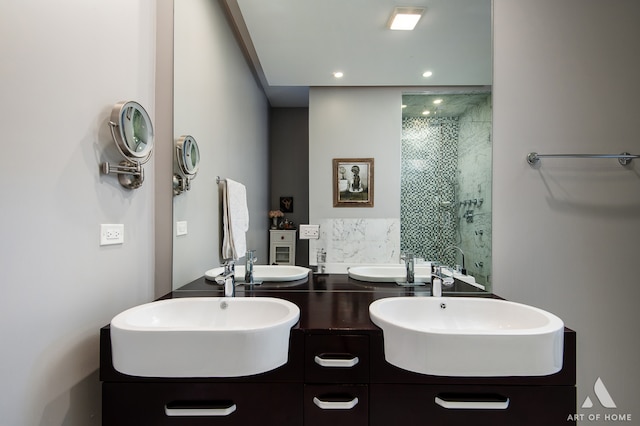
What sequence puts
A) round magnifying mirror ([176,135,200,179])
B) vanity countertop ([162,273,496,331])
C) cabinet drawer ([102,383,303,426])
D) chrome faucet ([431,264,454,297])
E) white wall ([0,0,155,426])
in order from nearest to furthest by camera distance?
white wall ([0,0,155,426]), cabinet drawer ([102,383,303,426]), vanity countertop ([162,273,496,331]), chrome faucet ([431,264,454,297]), round magnifying mirror ([176,135,200,179])

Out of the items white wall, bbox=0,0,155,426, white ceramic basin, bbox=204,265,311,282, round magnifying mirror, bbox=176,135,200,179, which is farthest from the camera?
white ceramic basin, bbox=204,265,311,282

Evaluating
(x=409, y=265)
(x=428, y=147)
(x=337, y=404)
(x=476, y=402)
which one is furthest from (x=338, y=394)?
(x=428, y=147)

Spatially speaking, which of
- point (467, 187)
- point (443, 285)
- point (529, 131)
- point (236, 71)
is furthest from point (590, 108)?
point (236, 71)

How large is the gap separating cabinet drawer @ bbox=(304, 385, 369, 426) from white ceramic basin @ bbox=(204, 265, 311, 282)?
0.70 meters

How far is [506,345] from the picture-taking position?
87cm

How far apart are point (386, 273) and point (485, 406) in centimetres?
73

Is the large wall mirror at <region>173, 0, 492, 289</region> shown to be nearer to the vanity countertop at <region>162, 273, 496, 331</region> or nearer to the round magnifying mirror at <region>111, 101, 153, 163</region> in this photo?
the vanity countertop at <region>162, 273, 496, 331</region>

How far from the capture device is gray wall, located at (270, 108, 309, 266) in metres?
1.64

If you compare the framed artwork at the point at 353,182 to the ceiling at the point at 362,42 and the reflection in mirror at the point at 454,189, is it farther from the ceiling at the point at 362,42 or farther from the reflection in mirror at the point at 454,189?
the ceiling at the point at 362,42

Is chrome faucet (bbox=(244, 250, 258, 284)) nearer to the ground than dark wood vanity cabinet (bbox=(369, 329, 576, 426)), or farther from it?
farther from it

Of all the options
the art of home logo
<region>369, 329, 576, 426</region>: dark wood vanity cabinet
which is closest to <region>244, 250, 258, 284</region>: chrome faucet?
<region>369, 329, 576, 426</region>: dark wood vanity cabinet

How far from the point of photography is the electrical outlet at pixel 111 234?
1.17 m

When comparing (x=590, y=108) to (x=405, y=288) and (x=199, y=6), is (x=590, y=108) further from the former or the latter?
(x=199, y=6)

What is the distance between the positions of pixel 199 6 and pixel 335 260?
1574mm
